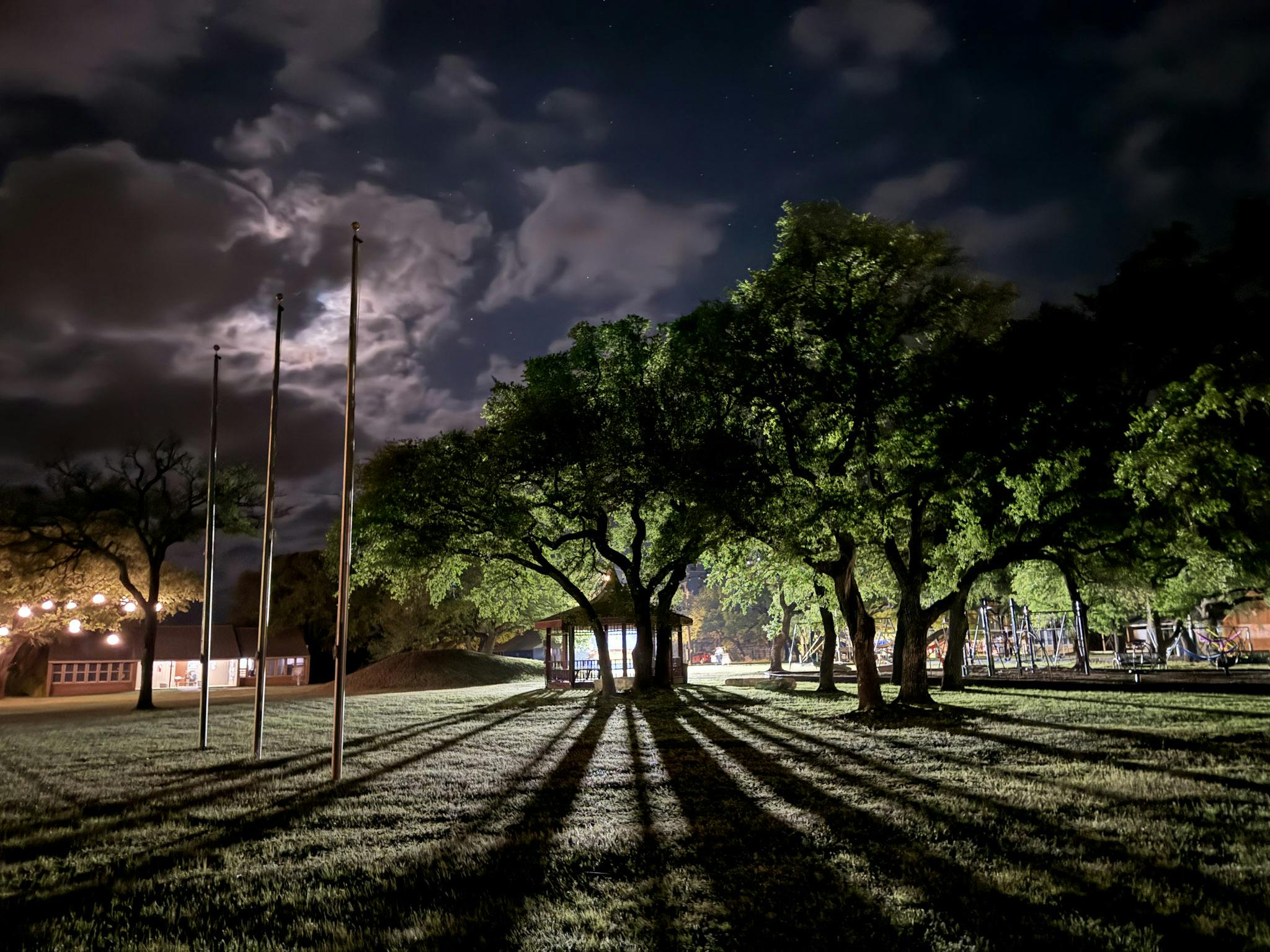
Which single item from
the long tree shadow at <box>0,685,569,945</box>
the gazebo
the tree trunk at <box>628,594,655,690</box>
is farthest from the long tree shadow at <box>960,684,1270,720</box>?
the long tree shadow at <box>0,685,569,945</box>

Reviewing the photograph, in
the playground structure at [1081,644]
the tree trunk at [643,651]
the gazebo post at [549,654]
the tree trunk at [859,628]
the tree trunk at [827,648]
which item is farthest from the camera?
the gazebo post at [549,654]

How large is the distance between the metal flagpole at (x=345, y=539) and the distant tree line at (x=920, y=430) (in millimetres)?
11558

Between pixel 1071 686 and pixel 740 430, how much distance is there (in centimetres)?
1474

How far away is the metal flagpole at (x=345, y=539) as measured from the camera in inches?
470

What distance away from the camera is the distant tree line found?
698 inches

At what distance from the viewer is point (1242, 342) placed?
1692cm

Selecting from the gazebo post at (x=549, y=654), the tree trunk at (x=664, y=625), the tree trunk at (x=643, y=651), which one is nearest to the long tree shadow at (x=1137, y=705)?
the tree trunk at (x=643, y=651)

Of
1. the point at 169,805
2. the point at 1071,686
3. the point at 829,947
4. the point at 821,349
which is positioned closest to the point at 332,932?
the point at 829,947

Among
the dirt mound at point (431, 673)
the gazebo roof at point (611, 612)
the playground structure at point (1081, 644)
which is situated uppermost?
the gazebo roof at point (611, 612)

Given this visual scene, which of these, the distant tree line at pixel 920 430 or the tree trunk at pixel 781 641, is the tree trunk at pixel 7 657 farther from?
the tree trunk at pixel 781 641

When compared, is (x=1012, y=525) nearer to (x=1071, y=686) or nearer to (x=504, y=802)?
(x=1071, y=686)

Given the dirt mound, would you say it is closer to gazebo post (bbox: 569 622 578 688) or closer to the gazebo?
the gazebo

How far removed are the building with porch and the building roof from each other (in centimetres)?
5

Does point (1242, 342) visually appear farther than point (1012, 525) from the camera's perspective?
No
